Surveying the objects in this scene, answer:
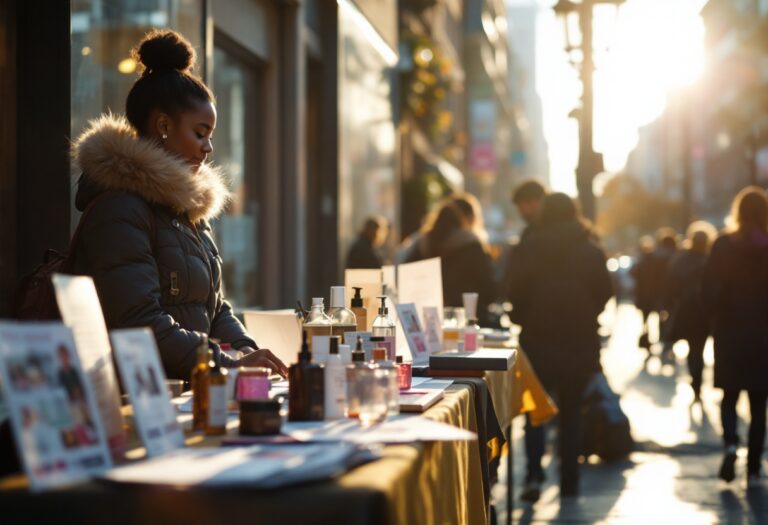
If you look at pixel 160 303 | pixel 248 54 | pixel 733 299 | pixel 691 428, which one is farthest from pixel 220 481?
pixel 691 428

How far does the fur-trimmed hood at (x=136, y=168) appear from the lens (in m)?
3.98

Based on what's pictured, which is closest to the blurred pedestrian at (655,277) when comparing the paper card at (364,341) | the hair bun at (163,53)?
the paper card at (364,341)

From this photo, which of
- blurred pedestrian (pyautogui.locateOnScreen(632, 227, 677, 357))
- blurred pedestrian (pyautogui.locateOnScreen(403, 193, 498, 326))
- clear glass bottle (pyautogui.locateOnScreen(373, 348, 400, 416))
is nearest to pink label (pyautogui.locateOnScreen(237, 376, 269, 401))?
clear glass bottle (pyautogui.locateOnScreen(373, 348, 400, 416))

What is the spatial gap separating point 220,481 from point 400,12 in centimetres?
2206

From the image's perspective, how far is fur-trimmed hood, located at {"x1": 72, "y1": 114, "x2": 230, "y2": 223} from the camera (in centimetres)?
398

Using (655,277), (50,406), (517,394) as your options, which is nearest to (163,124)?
(50,406)

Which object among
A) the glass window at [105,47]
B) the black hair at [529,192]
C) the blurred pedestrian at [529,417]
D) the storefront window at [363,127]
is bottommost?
the blurred pedestrian at [529,417]

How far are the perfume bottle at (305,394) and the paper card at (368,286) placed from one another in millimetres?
2087

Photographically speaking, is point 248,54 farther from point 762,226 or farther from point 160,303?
point 160,303

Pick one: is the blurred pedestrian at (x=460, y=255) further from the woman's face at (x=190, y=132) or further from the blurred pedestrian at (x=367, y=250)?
the woman's face at (x=190, y=132)

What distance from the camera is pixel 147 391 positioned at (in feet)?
9.27

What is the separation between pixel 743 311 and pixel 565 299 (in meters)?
1.44

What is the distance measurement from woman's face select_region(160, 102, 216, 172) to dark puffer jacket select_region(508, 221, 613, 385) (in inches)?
202

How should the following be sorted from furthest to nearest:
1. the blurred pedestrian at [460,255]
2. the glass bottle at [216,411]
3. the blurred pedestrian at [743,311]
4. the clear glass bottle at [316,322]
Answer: the blurred pedestrian at [460,255]
the blurred pedestrian at [743,311]
the clear glass bottle at [316,322]
the glass bottle at [216,411]
